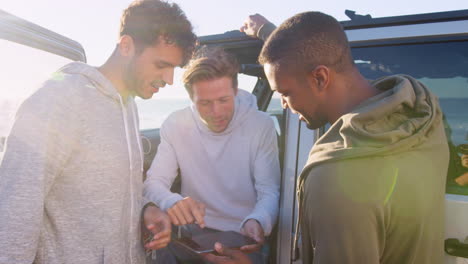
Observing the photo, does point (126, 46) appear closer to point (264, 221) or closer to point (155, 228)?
point (155, 228)

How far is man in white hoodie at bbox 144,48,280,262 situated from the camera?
2.46 meters

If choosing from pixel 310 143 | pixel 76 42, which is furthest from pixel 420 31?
pixel 76 42

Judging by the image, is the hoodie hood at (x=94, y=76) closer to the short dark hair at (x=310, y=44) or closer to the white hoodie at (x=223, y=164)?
the short dark hair at (x=310, y=44)

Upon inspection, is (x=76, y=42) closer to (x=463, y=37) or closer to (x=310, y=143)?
(x=310, y=143)

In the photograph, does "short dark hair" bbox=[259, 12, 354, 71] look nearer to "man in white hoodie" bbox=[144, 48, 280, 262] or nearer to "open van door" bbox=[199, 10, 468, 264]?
"open van door" bbox=[199, 10, 468, 264]

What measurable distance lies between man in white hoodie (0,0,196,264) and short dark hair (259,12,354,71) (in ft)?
2.34

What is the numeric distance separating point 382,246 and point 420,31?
3.86ft

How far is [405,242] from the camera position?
3.58 ft

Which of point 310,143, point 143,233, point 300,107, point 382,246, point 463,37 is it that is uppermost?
point 463,37

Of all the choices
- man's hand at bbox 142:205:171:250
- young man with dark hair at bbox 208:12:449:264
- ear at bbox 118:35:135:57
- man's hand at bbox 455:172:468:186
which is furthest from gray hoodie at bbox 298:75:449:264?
ear at bbox 118:35:135:57

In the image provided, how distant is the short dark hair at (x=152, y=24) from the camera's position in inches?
71.5

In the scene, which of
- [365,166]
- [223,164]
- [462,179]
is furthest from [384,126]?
[223,164]

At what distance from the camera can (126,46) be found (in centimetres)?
178

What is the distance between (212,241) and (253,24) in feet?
4.69
